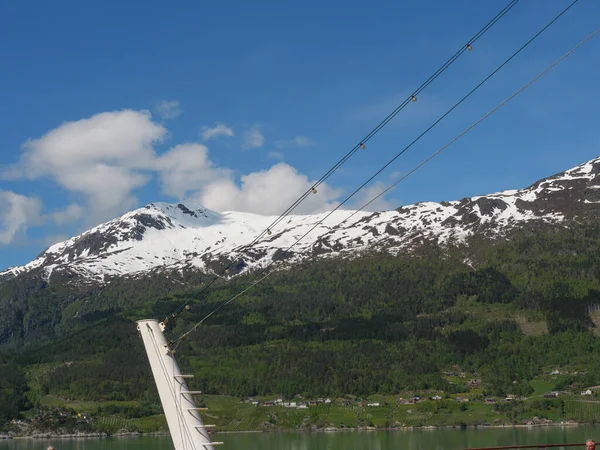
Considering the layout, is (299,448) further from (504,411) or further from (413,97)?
(413,97)

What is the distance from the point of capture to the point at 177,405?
18172mm

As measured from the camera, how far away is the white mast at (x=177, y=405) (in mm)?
18047

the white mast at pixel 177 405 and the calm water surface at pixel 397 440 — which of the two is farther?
the calm water surface at pixel 397 440

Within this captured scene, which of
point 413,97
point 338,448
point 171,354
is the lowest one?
point 338,448

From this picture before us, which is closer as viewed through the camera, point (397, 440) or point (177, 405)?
point (177, 405)

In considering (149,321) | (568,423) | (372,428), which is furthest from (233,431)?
(149,321)

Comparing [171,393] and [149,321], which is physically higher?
[149,321]

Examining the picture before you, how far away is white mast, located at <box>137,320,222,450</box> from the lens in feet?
59.2

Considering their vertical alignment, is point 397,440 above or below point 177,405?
below

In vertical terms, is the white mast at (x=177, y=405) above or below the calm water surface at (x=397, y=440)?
above

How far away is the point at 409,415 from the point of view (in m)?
200

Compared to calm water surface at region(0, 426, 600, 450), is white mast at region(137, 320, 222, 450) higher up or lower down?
higher up

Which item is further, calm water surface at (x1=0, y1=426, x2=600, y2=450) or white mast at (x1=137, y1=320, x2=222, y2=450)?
calm water surface at (x1=0, y1=426, x2=600, y2=450)

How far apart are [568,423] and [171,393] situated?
18173 cm
